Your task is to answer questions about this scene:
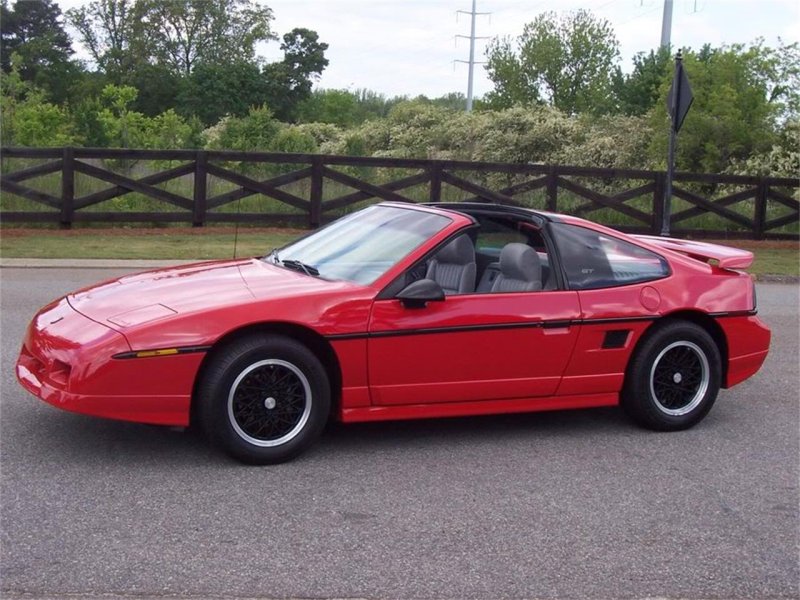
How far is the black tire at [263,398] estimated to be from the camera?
517 cm

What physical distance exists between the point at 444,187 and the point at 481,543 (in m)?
16.1

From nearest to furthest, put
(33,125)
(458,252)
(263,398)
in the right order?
(263,398), (458,252), (33,125)

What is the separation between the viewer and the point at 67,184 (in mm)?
17609

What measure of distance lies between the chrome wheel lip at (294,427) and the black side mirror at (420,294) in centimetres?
71

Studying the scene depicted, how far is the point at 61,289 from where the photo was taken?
38.0 ft

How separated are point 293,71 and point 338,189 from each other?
54.0 m

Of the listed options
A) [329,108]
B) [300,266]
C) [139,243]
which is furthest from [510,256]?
[329,108]

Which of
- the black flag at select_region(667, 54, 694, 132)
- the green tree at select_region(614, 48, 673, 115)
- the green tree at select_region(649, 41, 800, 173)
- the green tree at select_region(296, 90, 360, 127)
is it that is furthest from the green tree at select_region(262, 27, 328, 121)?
the black flag at select_region(667, 54, 694, 132)

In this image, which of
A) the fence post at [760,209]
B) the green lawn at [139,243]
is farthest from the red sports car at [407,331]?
the fence post at [760,209]

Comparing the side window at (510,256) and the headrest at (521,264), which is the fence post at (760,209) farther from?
the headrest at (521,264)

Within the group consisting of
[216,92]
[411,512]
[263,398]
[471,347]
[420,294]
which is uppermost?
[216,92]

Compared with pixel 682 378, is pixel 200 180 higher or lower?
higher

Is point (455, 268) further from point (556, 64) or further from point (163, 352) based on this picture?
point (556, 64)

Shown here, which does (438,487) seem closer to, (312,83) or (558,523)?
(558,523)
